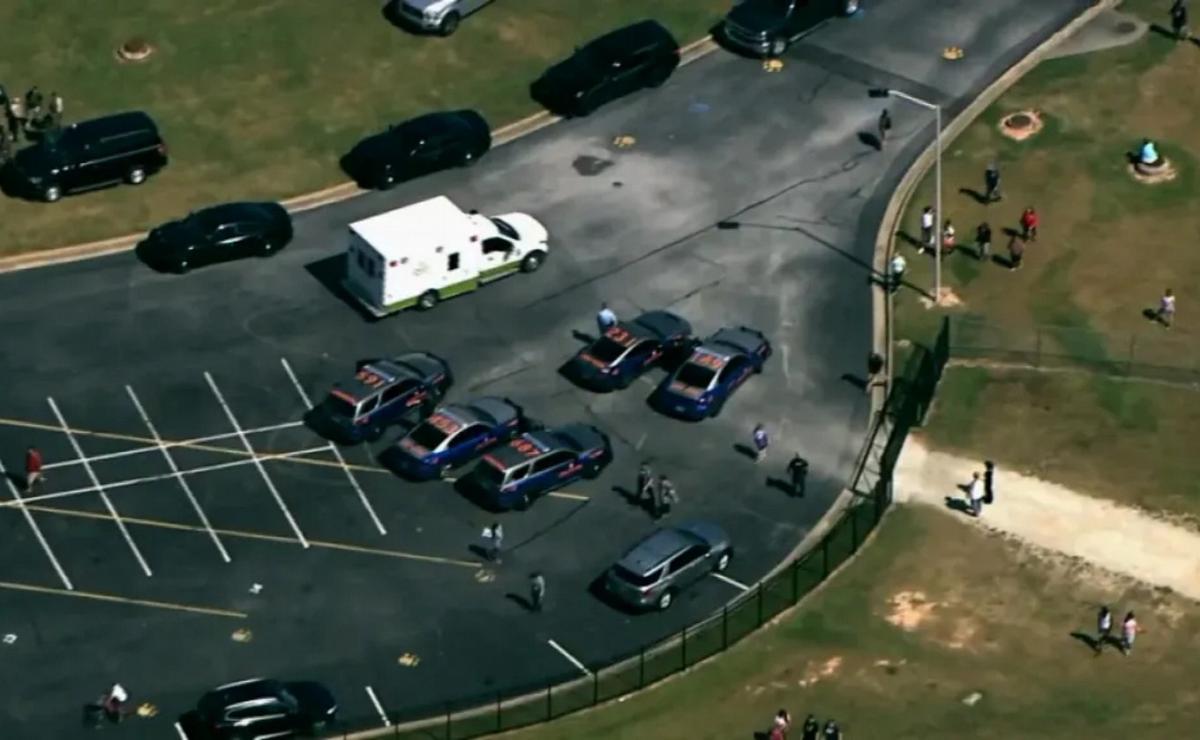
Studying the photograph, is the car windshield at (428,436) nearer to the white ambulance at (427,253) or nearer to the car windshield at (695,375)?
the white ambulance at (427,253)

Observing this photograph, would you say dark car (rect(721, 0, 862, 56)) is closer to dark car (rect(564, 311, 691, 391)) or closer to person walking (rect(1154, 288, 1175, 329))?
dark car (rect(564, 311, 691, 391))

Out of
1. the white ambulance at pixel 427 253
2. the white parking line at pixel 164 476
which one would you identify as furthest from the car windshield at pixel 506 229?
the white parking line at pixel 164 476

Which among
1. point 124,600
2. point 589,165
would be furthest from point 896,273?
point 124,600

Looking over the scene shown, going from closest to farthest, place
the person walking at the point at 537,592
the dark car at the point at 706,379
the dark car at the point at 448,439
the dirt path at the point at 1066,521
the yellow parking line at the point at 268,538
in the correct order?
the person walking at the point at 537,592
the yellow parking line at the point at 268,538
the dirt path at the point at 1066,521
the dark car at the point at 448,439
the dark car at the point at 706,379

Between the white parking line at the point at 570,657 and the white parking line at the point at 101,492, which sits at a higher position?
the white parking line at the point at 101,492

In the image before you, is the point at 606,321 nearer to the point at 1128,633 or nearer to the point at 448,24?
the point at 448,24

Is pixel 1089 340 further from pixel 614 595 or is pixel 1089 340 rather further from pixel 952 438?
pixel 614 595
